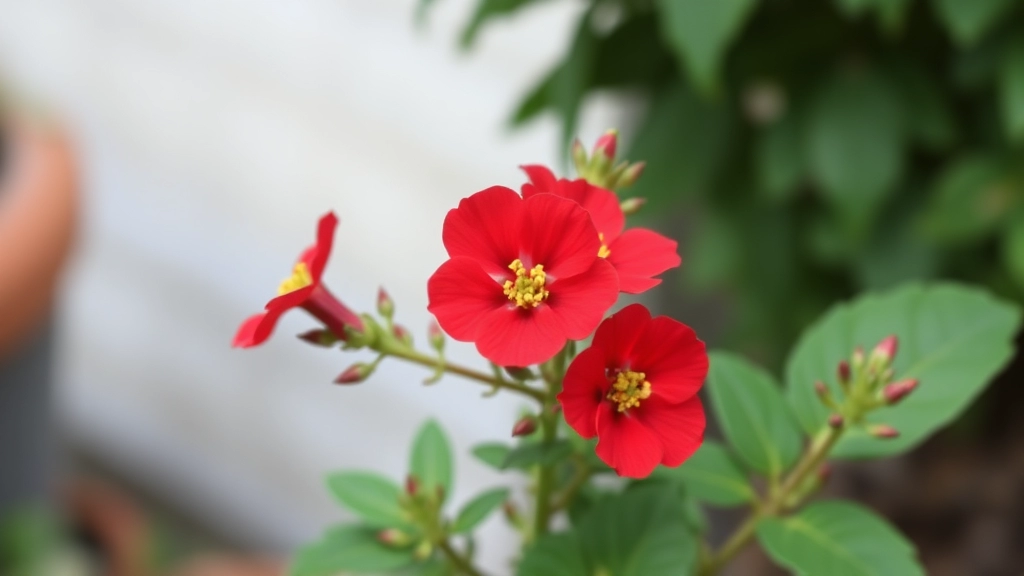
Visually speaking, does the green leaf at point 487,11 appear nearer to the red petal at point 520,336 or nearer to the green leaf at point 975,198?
the green leaf at point 975,198

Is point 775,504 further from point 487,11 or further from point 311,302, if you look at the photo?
point 487,11

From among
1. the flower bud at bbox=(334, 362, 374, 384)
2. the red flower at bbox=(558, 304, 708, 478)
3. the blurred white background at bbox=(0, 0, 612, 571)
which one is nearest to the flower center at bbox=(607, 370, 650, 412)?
the red flower at bbox=(558, 304, 708, 478)

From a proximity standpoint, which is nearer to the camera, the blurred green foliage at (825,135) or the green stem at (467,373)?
the green stem at (467,373)

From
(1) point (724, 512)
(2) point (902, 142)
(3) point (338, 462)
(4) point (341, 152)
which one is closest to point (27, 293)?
(4) point (341, 152)

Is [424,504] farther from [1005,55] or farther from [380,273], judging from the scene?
[380,273]

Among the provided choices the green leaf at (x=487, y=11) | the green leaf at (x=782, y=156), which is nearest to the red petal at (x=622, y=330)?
the green leaf at (x=487, y=11)

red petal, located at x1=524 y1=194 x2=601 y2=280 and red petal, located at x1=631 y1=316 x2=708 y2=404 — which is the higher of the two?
red petal, located at x1=524 y1=194 x2=601 y2=280

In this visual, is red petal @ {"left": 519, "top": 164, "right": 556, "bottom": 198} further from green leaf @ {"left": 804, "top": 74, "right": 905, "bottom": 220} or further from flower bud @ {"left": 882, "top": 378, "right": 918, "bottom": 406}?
green leaf @ {"left": 804, "top": 74, "right": 905, "bottom": 220}
